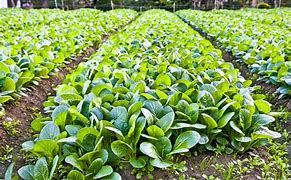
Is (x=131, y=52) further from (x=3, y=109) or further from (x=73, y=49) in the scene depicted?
(x=3, y=109)

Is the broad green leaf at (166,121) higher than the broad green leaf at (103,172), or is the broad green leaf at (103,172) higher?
the broad green leaf at (166,121)

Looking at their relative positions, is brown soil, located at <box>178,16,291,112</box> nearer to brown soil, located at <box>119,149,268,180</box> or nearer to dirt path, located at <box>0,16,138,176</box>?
brown soil, located at <box>119,149,268,180</box>

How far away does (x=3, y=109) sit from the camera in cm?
309

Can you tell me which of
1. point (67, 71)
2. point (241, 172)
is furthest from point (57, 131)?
point (67, 71)

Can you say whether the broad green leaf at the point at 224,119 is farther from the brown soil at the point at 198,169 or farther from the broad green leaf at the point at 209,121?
the brown soil at the point at 198,169

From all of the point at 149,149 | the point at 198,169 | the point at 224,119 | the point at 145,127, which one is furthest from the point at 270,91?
the point at 149,149

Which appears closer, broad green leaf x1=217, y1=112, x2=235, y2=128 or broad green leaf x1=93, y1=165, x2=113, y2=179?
broad green leaf x1=93, y1=165, x2=113, y2=179

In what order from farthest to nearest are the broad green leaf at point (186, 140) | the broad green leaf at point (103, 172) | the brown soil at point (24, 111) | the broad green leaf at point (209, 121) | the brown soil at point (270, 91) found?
the brown soil at point (270, 91)
the brown soil at point (24, 111)
the broad green leaf at point (209, 121)
the broad green leaf at point (186, 140)
the broad green leaf at point (103, 172)

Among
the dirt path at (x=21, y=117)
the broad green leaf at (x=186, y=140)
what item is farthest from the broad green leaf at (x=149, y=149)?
the dirt path at (x=21, y=117)

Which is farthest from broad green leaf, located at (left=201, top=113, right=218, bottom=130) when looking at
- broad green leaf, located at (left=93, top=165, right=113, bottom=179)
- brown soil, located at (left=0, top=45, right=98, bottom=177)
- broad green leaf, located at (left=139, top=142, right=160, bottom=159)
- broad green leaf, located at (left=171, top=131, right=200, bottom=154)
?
brown soil, located at (left=0, top=45, right=98, bottom=177)

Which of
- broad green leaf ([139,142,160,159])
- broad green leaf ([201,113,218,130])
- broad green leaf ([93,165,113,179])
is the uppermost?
broad green leaf ([201,113,218,130])

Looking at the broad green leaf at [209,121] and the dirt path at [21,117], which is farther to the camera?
the dirt path at [21,117]

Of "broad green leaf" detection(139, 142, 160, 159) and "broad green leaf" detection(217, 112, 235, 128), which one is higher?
"broad green leaf" detection(217, 112, 235, 128)

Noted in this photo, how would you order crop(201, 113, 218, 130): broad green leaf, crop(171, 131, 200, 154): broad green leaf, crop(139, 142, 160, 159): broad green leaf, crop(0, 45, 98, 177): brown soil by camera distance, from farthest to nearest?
1. crop(0, 45, 98, 177): brown soil
2. crop(201, 113, 218, 130): broad green leaf
3. crop(171, 131, 200, 154): broad green leaf
4. crop(139, 142, 160, 159): broad green leaf
